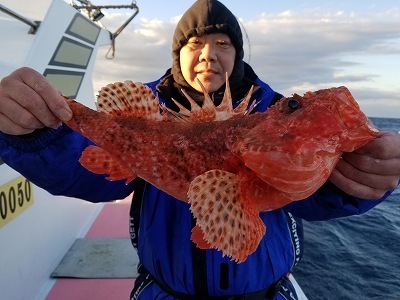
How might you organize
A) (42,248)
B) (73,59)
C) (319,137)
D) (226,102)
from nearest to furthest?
1. (319,137)
2. (226,102)
3. (42,248)
4. (73,59)

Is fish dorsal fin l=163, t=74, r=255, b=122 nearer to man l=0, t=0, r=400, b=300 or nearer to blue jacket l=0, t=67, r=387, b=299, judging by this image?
man l=0, t=0, r=400, b=300

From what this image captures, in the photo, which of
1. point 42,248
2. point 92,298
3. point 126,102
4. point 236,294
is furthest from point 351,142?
point 42,248

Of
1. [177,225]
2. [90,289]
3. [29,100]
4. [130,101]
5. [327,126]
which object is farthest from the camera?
[90,289]

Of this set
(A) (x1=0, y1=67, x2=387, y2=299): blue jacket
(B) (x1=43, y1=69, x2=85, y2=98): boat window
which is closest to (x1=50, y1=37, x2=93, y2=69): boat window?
(B) (x1=43, y1=69, x2=85, y2=98): boat window

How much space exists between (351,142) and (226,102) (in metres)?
0.93

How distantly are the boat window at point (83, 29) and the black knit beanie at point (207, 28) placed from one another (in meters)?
2.98

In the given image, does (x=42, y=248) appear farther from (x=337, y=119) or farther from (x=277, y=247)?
(x=337, y=119)

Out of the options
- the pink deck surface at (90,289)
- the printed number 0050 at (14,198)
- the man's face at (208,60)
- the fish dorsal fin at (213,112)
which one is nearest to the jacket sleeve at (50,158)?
the fish dorsal fin at (213,112)

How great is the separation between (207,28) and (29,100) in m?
2.23

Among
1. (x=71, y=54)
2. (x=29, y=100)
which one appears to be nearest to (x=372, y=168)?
(x=29, y=100)

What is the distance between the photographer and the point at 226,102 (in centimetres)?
258

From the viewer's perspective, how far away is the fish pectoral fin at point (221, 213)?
6.84 feet

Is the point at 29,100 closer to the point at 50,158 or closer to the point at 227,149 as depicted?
the point at 50,158

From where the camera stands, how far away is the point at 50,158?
8.79 feet
